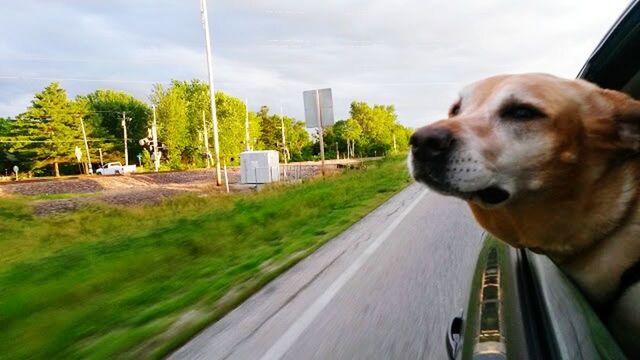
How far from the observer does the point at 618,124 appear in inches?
67.9

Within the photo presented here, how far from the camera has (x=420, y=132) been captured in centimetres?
179

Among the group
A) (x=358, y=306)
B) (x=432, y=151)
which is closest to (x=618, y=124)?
(x=432, y=151)

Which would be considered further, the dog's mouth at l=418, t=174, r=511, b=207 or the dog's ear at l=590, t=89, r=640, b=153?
the dog's mouth at l=418, t=174, r=511, b=207

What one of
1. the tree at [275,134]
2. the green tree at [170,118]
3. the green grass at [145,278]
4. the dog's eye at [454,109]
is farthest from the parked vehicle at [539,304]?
the tree at [275,134]

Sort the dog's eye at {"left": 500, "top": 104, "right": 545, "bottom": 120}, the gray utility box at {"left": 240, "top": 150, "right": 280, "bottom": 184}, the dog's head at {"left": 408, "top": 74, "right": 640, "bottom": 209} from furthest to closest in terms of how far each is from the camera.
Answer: the gray utility box at {"left": 240, "top": 150, "right": 280, "bottom": 184}, the dog's eye at {"left": 500, "top": 104, "right": 545, "bottom": 120}, the dog's head at {"left": 408, "top": 74, "right": 640, "bottom": 209}

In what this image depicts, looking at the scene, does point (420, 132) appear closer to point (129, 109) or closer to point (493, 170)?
point (493, 170)

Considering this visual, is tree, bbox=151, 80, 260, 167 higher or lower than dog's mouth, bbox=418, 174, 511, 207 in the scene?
higher

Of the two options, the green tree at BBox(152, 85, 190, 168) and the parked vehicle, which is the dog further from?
the green tree at BBox(152, 85, 190, 168)

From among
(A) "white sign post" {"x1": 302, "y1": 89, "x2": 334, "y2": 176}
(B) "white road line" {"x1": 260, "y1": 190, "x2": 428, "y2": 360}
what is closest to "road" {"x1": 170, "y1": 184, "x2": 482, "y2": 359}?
(B) "white road line" {"x1": 260, "y1": 190, "x2": 428, "y2": 360}

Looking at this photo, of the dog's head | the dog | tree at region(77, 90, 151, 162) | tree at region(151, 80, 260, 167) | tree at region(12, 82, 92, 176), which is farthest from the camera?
tree at region(77, 90, 151, 162)

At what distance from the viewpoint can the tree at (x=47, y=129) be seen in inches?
2906

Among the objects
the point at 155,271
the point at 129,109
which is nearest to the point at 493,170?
the point at 155,271

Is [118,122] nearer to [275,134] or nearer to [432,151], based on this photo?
[275,134]

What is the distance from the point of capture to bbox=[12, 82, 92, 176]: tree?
2906 inches
